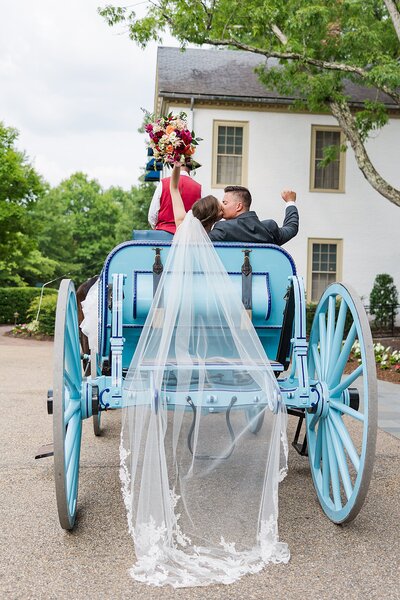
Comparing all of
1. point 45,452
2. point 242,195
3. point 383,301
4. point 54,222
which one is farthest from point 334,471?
point 54,222

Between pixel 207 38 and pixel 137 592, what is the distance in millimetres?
11959

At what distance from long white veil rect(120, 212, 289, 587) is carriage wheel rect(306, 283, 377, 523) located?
39 centimetres

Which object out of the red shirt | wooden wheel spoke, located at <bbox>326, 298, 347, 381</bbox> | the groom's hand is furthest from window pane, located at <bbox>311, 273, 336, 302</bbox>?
wooden wheel spoke, located at <bbox>326, 298, 347, 381</bbox>

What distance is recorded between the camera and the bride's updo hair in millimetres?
4051

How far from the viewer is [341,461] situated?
3305mm

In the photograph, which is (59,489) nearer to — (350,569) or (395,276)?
(350,569)

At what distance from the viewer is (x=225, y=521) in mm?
3012

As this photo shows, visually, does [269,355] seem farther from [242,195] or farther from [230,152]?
[230,152]

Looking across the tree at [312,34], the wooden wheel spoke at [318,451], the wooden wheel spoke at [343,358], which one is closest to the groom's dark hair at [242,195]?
the wooden wheel spoke at [343,358]

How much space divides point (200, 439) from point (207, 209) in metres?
1.55

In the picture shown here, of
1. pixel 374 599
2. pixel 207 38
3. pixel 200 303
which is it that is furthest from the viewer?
pixel 207 38

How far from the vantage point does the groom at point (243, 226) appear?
405cm

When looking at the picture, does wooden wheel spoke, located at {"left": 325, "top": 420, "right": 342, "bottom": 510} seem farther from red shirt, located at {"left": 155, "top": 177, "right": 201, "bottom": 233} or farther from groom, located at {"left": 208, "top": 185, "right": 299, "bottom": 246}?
red shirt, located at {"left": 155, "top": 177, "right": 201, "bottom": 233}

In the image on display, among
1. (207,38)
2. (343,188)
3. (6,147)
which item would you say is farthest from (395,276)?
(6,147)
